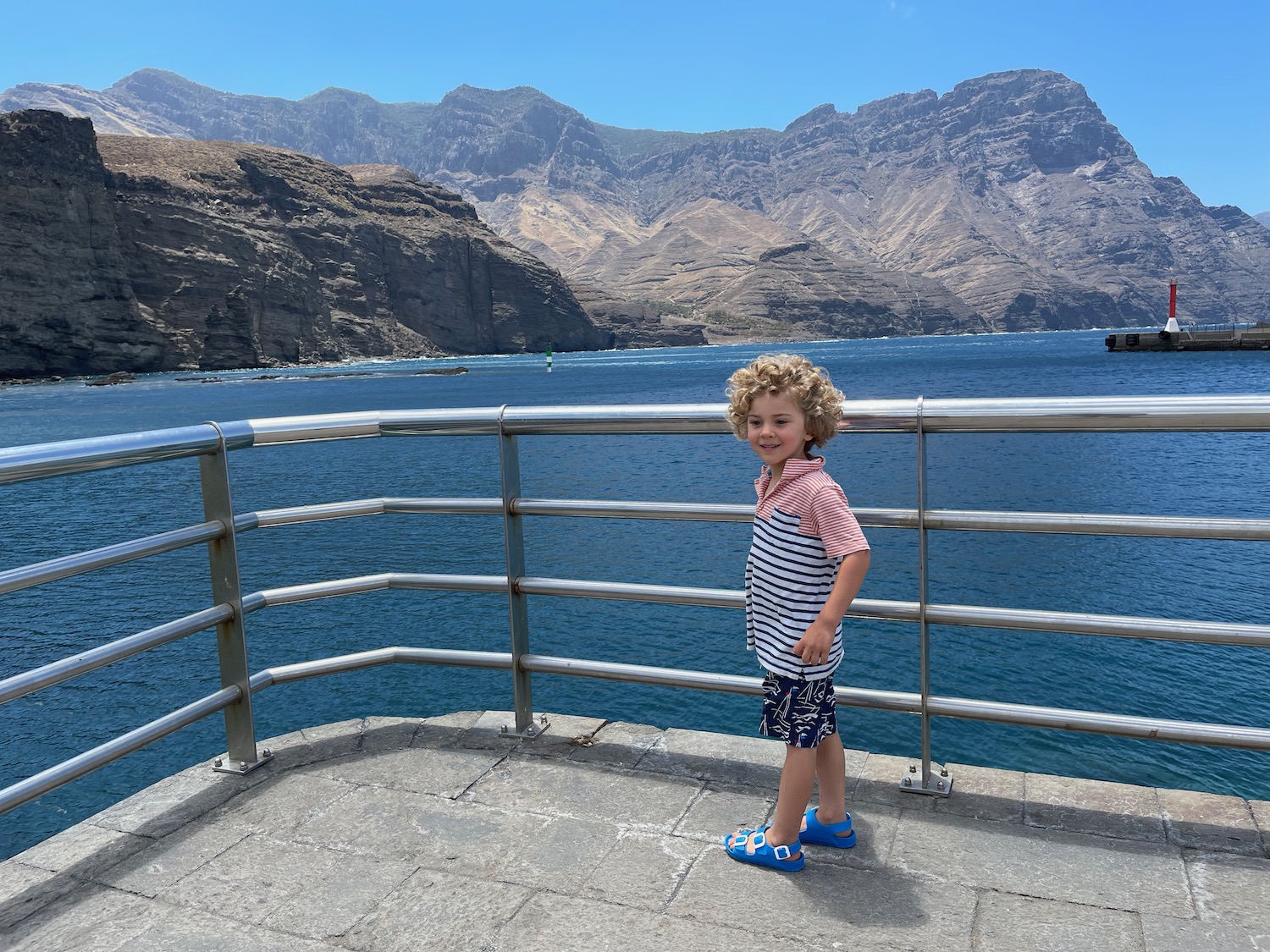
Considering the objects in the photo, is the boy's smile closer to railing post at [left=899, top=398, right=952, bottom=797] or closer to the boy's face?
the boy's face

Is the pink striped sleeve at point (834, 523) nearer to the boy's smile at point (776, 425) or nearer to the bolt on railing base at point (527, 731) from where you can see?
the boy's smile at point (776, 425)

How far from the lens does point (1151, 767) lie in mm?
9727

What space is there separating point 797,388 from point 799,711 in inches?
39.4

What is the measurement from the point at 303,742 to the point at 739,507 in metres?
2.30

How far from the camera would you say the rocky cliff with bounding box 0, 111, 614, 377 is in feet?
342

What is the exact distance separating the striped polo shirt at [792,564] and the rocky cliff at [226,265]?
118 m

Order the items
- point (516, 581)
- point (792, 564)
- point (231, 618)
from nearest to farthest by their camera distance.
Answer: point (792, 564) → point (231, 618) → point (516, 581)

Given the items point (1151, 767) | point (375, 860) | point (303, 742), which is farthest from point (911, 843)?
point (1151, 767)

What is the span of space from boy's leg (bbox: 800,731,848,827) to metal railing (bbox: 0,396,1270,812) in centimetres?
32

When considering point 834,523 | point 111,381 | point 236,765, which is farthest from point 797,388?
point 111,381

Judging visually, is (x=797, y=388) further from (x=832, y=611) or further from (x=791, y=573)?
(x=832, y=611)

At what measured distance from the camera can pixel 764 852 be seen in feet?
9.80

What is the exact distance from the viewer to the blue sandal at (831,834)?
10.2ft

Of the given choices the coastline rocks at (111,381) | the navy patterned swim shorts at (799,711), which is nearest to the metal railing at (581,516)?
the navy patterned swim shorts at (799,711)
